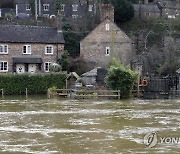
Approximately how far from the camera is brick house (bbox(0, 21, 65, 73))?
2798 inches

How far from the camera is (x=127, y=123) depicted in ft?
102

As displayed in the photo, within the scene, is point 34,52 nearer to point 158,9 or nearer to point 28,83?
point 28,83

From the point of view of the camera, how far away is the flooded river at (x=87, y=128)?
73.1 ft

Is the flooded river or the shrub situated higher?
the shrub

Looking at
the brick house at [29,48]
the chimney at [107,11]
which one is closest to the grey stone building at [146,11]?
the chimney at [107,11]

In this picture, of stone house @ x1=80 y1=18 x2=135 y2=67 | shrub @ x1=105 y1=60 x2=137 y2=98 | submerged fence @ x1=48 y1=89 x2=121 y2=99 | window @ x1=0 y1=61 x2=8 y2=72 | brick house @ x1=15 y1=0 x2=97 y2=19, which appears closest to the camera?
submerged fence @ x1=48 y1=89 x2=121 y2=99

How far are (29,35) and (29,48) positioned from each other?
203 centimetres

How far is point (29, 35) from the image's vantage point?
7306cm

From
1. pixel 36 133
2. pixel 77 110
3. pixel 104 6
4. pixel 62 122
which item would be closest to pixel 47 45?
pixel 104 6

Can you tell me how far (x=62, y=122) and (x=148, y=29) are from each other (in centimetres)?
5901

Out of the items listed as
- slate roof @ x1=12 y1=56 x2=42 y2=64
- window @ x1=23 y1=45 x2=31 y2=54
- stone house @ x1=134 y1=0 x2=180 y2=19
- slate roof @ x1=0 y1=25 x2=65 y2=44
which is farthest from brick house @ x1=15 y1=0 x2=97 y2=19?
slate roof @ x1=12 y1=56 x2=42 y2=64

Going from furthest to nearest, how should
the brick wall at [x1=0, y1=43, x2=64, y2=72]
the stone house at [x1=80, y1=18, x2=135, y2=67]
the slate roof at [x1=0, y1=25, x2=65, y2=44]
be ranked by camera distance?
the stone house at [x1=80, y1=18, x2=135, y2=67], the slate roof at [x1=0, y1=25, x2=65, y2=44], the brick wall at [x1=0, y1=43, x2=64, y2=72]

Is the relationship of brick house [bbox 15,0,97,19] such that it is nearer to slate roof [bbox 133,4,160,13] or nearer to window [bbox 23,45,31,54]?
slate roof [bbox 133,4,160,13]

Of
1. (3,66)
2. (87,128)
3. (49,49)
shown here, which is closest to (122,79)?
(49,49)
